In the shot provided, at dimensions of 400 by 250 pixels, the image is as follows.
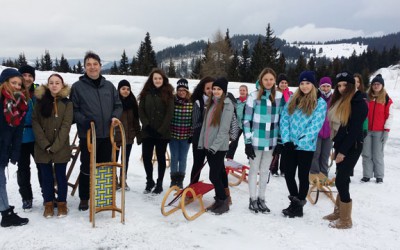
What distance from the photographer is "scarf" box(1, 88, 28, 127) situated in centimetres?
374

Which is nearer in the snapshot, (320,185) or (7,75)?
(7,75)

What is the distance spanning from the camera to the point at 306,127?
4.37 meters

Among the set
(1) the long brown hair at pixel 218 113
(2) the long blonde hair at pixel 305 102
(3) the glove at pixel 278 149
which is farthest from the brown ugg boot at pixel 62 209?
(2) the long blonde hair at pixel 305 102

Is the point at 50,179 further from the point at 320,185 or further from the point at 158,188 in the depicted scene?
the point at 320,185

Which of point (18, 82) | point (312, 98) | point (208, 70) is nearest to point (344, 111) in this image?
point (312, 98)

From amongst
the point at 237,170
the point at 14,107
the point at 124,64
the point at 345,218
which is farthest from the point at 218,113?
the point at 124,64

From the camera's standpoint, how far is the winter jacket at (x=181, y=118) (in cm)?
543

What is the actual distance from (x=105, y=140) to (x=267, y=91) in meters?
2.63

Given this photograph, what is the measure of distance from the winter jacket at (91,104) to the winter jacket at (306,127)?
109 inches

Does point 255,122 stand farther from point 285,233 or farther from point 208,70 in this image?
point 208,70

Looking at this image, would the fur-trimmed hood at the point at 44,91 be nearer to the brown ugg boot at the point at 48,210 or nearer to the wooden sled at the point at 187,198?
the brown ugg boot at the point at 48,210

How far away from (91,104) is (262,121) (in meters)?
2.60

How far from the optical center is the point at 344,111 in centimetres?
423

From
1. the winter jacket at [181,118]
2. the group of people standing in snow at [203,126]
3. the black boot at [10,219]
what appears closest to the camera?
the black boot at [10,219]
